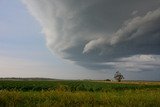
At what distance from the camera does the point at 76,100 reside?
19562 millimetres

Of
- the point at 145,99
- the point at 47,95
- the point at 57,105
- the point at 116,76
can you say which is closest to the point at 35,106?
the point at 57,105

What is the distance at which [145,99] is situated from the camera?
20672mm

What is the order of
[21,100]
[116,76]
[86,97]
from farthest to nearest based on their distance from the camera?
[116,76] → [86,97] → [21,100]

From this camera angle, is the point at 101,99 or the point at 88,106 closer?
the point at 88,106

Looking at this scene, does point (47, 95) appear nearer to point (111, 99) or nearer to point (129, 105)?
point (111, 99)

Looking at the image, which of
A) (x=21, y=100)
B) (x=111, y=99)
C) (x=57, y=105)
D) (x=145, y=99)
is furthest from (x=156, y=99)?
(x=21, y=100)

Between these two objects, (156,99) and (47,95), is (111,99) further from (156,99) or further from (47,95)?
(47,95)

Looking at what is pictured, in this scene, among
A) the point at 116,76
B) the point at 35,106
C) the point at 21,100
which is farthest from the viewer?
the point at 116,76

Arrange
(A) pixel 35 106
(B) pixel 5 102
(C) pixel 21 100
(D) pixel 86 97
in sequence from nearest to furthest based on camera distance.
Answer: (A) pixel 35 106
(B) pixel 5 102
(C) pixel 21 100
(D) pixel 86 97

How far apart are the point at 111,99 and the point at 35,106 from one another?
5737mm

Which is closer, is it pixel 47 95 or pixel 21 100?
pixel 21 100

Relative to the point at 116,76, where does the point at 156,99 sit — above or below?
below

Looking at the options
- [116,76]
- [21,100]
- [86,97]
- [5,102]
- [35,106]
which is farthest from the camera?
[116,76]

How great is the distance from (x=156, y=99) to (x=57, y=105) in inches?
296
